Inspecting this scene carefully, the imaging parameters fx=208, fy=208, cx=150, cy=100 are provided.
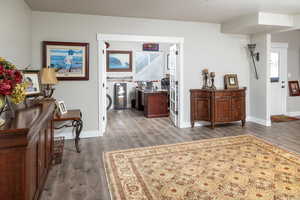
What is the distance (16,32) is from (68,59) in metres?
1.15

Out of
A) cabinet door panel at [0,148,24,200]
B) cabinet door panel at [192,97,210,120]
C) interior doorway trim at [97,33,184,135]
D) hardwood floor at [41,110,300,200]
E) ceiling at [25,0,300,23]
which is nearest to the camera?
cabinet door panel at [0,148,24,200]

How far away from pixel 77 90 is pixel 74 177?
2.04m

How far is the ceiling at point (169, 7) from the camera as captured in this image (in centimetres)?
350

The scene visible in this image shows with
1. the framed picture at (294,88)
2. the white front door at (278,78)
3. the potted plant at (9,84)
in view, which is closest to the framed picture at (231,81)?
the white front door at (278,78)

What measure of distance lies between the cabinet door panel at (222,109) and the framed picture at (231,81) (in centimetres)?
44

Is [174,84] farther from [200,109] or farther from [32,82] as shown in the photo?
[32,82]

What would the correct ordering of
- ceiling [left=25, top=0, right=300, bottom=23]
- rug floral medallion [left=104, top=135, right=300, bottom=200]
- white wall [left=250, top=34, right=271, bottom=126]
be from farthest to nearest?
white wall [left=250, top=34, right=271, bottom=126] → ceiling [left=25, top=0, right=300, bottom=23] → rug floral medallion [left=104, top=135, right=300, bottom=200]

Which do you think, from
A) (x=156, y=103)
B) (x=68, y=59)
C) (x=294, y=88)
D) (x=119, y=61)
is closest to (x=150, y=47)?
(x=119, y=61)

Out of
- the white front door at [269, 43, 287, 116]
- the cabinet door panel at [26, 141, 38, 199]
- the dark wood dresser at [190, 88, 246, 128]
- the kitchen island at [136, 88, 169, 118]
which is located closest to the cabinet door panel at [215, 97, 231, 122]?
the dark wood dresser at [190, 88, 246, 128]

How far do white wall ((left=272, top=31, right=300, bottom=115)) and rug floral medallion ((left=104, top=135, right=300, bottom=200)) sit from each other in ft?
11.7

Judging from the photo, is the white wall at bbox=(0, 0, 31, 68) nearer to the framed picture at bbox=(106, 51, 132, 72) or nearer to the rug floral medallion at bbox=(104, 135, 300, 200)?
the rug floral medallion at bbox=(104, 135, 300, 200)

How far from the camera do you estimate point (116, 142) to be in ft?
12.7

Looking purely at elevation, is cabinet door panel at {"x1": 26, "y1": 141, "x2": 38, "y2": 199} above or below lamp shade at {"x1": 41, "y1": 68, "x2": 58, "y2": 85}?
below

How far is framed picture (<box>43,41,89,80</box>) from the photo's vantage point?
3.92 meters
